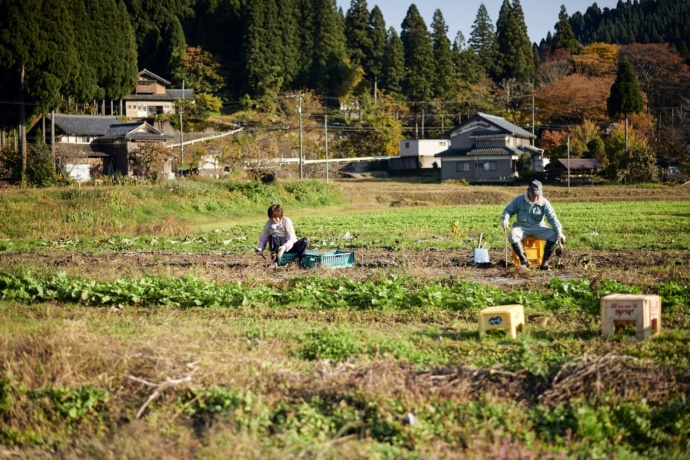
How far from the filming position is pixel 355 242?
16953mm

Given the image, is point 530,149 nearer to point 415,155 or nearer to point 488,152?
point 488,152

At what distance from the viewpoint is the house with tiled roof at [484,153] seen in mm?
52406

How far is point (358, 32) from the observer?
68.9m

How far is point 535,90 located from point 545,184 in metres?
19.3

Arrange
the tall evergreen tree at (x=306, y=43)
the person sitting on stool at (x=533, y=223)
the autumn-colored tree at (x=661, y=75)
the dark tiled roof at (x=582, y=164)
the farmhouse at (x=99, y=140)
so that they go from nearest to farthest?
the person sitting on stool at (x=533, y=223)
the farmhouse at (x=99, y=140)
the dark tiled roof at (x=582, y=164)
the autumn-colored tree at (x=661, y=75)
the tall evergreen tree at (x=306, y=43)

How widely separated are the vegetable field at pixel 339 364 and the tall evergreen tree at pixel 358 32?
5906 cm

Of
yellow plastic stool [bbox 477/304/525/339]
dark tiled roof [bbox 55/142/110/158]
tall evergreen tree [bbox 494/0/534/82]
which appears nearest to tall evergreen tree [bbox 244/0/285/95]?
dark tiled roof [bbox 55/142/110/158]

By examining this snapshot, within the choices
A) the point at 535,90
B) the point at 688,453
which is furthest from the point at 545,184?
the point at 688,453

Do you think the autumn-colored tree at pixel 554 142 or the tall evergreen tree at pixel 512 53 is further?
the tall evergreen tree at pixel 512 53

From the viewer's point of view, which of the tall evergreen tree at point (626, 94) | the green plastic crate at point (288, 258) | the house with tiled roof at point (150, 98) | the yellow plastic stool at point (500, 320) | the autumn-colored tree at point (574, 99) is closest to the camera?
the yellow plastic stool at point (500, 320)

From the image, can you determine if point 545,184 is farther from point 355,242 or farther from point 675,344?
point 675,344

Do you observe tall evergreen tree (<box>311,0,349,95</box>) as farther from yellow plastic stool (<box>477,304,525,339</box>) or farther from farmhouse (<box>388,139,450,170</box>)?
yellow plastic stool (<box>477,304,525,339</box>)

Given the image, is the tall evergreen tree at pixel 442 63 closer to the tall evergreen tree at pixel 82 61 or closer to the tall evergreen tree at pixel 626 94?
the tall evergreen tree at pixel 626 94

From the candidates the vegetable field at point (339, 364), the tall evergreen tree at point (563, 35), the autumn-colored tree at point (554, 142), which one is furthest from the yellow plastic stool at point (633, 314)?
the tall evergreen tree at point (563, 35)
